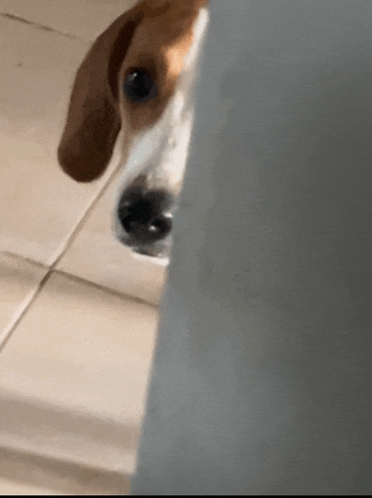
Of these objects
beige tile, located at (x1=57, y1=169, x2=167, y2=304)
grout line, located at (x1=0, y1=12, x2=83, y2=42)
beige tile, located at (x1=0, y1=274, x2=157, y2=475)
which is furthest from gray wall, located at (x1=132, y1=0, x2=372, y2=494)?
grout line, located at (x1=0, y1=12, x2=83, y2=42)

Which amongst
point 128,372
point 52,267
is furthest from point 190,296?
point 52,267

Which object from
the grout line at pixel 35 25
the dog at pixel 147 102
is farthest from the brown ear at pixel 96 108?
the grout line at pixel 35 25

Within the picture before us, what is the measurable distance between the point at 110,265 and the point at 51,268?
0.43ft

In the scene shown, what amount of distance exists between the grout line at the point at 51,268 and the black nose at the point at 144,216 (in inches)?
9.4

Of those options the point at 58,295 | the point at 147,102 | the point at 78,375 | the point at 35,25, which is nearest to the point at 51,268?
the point at 58,295

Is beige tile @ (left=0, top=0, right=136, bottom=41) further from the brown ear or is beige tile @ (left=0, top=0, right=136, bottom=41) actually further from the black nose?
the black nose

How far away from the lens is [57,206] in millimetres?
1211

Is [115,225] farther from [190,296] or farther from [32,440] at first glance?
[190,296]

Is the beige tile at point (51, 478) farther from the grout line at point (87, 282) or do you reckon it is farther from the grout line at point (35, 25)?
the grout line at point (35, 25)

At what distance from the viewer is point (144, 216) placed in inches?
36.6

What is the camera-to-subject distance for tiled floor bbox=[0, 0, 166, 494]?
2.63ft

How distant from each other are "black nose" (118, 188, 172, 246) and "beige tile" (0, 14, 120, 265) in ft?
0.86

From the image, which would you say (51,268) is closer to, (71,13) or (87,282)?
(87,282)

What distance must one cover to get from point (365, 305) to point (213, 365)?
9 centimetres
